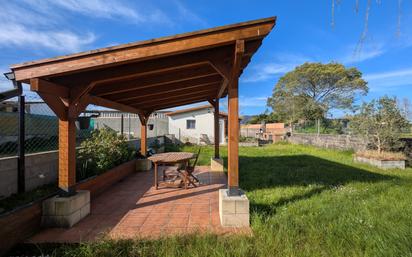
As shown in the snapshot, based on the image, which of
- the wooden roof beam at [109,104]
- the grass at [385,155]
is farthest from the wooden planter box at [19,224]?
the grass at [385,155]

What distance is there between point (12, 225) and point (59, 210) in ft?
2.04

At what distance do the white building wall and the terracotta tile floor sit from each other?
13104mm

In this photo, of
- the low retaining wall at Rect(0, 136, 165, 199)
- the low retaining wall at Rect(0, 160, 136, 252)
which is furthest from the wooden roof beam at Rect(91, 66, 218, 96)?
the low retaining wall at Rect(0, 160, 136, 252)

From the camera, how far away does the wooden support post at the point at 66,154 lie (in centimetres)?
363

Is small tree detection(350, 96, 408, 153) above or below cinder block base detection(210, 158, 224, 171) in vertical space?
above

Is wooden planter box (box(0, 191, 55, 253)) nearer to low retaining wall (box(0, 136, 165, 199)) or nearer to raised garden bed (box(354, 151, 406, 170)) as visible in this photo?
low retaining wall (box(0, 136, 165, 199))

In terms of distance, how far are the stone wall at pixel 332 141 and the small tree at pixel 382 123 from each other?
1.05 metres

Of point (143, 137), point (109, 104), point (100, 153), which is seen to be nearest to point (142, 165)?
point (143, 137)

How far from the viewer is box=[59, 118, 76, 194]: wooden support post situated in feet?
11.9

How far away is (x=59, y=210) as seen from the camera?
353 centimetres

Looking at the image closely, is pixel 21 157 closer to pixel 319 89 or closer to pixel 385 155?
pixel 385 155

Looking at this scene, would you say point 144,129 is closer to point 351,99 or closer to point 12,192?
Answer: point 12,192

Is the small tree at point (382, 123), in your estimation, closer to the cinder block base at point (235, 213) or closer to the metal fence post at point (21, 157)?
the cinder block base at point (235, 213)

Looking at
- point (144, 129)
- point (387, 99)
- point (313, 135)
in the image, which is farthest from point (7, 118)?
point (313, 135)
